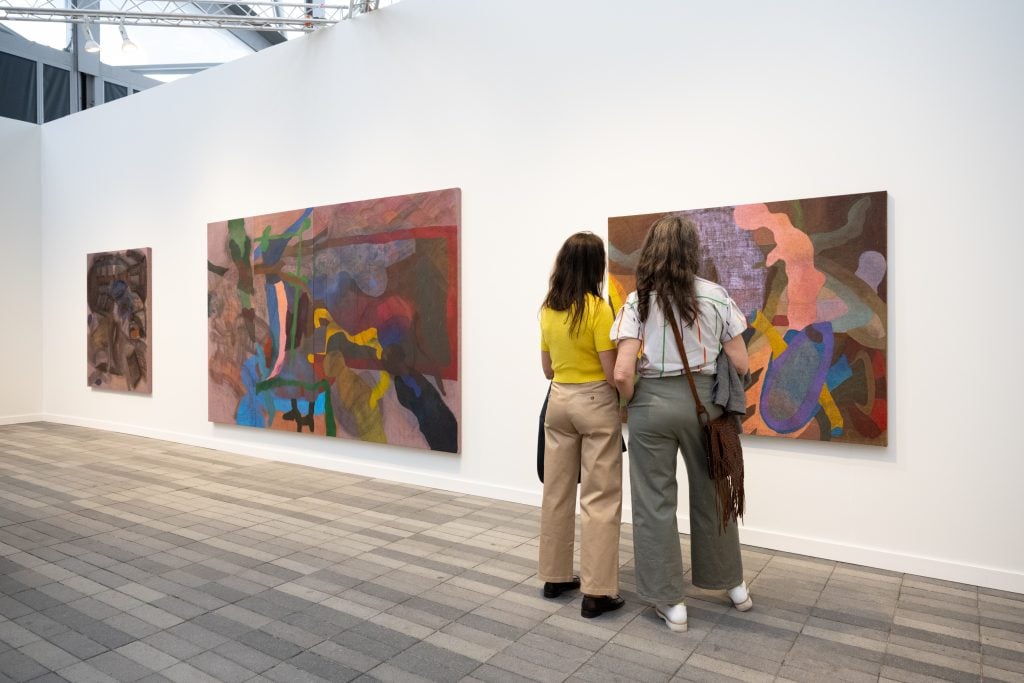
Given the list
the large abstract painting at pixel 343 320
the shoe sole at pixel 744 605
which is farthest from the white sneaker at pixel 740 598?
the large abstract painting at pixel 343 320

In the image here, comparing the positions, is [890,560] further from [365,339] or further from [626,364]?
[365,339]

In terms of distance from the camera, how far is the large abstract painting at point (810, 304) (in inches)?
147

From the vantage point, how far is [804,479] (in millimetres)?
3977

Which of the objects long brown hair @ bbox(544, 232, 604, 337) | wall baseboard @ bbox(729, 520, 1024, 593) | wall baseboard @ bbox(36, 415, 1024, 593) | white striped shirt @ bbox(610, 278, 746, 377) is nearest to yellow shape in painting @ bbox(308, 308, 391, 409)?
wall baseboard @ bbox(36, 415, 1024, 593)

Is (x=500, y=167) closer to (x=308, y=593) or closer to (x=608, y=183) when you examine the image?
(x=608, y=183)

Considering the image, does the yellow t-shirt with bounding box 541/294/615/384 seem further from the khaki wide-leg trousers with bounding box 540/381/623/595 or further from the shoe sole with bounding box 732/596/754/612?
the shoe sole with bounding box 732/596/754/612

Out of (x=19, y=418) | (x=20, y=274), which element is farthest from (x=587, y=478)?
(x=20, y=274)

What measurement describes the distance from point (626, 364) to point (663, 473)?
50 centimetres

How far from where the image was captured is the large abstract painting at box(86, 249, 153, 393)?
7.81 metres

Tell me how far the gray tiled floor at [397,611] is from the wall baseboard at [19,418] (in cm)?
499

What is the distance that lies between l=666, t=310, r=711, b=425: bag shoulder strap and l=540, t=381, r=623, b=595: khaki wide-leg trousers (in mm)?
353

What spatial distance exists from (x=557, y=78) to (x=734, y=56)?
4.09ft

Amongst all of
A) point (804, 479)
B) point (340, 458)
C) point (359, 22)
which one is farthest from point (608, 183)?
point (340, 458)

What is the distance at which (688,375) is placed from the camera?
9.73 feet
